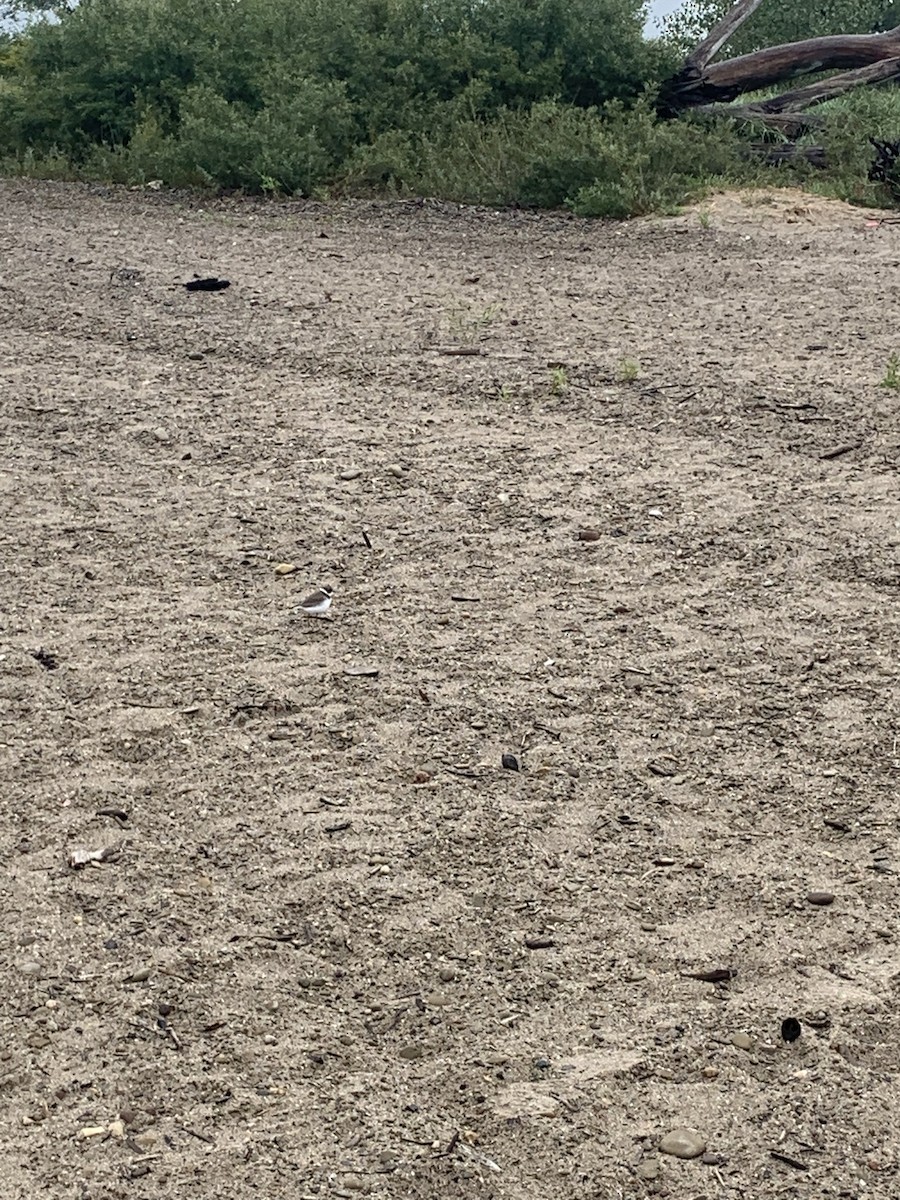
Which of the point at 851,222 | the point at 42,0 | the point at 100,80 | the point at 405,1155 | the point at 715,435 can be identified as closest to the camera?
the point at 405,1155

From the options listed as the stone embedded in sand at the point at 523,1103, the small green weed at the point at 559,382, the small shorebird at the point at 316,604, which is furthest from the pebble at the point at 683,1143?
the small green weed at the point at 559,382

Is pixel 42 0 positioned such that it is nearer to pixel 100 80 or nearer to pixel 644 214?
pixel 100 80

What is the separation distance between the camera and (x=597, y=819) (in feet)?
11.0

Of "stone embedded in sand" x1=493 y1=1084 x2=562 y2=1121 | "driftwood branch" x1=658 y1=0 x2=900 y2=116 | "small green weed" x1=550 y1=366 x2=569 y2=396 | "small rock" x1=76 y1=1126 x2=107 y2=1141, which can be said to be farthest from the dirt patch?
"small rock" x1=76 y1=1126 x2=107 y2=1141

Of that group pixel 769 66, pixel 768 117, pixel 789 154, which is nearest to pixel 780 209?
pixel 789 154

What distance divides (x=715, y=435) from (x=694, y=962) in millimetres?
2841

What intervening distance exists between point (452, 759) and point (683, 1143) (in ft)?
4.17

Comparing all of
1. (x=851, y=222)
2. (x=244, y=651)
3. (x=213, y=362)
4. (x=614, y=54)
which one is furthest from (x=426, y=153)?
(x=244, y=651)

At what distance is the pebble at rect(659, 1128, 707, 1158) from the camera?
96.8 inches

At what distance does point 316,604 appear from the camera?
4.32 m

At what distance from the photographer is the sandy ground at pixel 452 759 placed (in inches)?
101

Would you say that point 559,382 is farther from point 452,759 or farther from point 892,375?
point 452,759

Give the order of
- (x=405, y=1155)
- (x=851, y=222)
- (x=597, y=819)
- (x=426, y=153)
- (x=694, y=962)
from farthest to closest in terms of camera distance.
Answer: (x=426, y=153), (x=851, y=222), (x=597, y=819), (x=694, y=962), (x=405, y=1155)

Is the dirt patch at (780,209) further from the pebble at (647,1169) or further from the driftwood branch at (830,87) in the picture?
the pebble at (647,1169)
